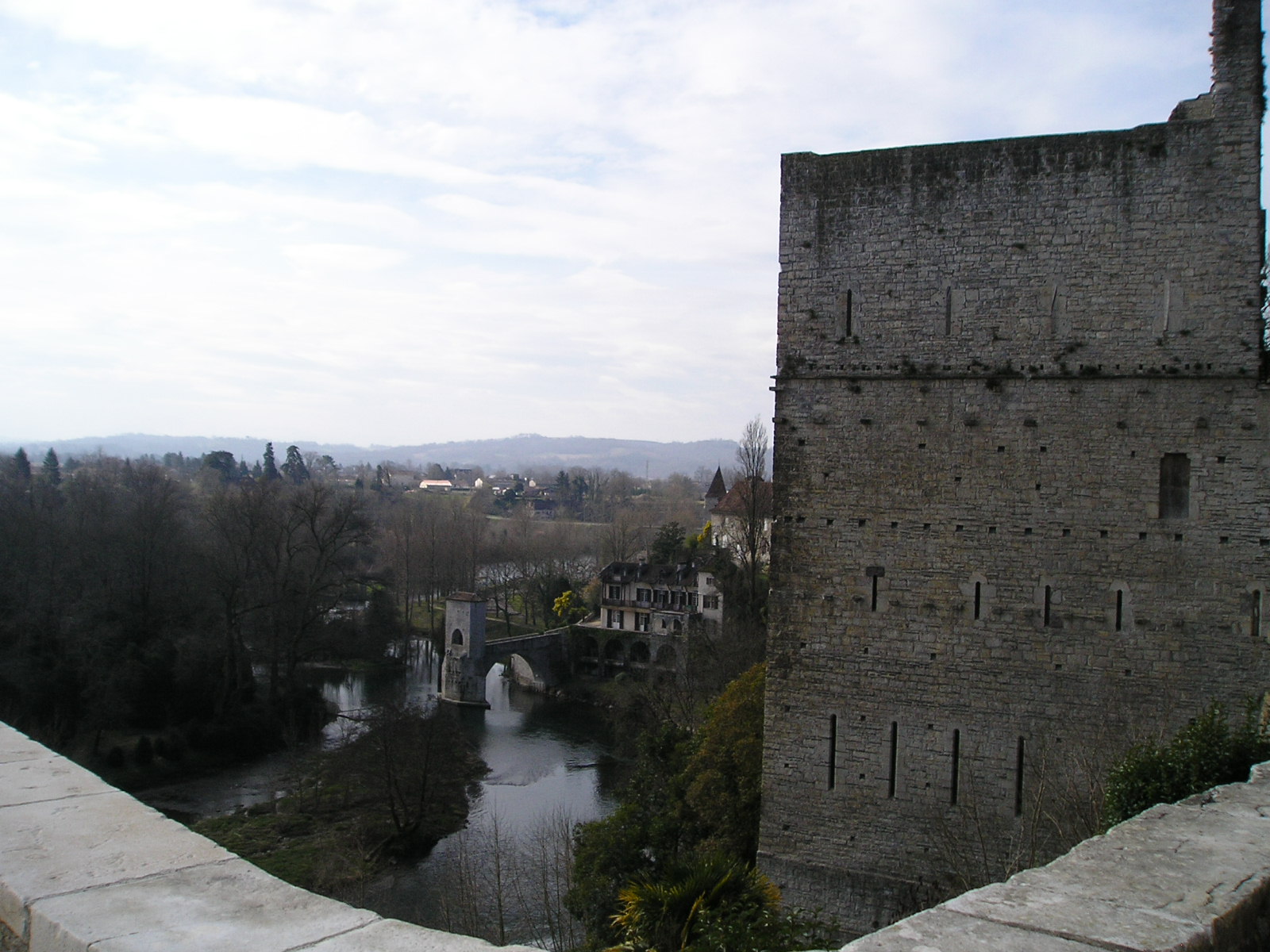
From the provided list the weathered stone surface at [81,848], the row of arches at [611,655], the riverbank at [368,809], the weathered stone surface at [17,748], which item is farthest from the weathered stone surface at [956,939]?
the row of arches at [611,655]

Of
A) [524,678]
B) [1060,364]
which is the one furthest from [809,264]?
[524,678]

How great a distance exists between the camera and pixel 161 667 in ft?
105

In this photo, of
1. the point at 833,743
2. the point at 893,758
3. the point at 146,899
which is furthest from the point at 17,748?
the point at 893,758

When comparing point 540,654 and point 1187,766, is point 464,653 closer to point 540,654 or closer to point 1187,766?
point 540,654

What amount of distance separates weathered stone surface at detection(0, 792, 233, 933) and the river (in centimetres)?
1046

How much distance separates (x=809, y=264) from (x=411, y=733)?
61.0 ft

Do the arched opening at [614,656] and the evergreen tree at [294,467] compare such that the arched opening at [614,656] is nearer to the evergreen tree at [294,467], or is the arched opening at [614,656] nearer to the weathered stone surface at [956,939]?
the weathered stone surface at [956,939]

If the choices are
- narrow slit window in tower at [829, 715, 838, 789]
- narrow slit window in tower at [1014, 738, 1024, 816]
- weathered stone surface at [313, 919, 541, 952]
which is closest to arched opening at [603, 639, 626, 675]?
narrow slit window in tower at [829, 715, 838, 789]

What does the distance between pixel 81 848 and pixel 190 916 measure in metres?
0.67

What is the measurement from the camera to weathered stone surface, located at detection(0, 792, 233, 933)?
2.69 meters

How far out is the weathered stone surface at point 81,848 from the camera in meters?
2.69

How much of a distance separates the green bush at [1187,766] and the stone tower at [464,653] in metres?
34.5

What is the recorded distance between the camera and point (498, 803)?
84.2ft

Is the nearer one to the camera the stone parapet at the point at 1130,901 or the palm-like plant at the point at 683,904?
the stone parapet at the point at 1130,901
